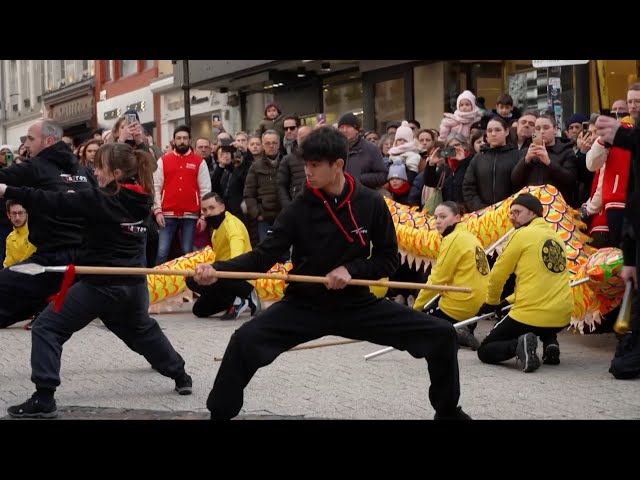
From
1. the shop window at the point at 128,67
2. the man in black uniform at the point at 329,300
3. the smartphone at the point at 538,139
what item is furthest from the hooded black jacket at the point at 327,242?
the shop window at the point at 128,67

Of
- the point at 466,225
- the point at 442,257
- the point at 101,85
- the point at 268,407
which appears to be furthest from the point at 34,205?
the point at 101,85

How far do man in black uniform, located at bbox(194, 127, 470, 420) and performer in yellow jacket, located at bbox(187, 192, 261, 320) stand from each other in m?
5.87

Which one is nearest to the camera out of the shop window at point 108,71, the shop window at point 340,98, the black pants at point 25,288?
the black pants at point 25,288

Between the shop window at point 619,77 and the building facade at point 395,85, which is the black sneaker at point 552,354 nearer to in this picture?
the building facade at point 395,85

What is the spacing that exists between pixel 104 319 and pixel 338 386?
1726 millimetres

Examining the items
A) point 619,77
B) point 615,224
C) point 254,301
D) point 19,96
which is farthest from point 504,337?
point 19,96

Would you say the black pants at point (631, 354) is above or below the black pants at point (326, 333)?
below

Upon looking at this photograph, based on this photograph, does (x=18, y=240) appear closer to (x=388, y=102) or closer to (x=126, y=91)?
(x=388, y=102)

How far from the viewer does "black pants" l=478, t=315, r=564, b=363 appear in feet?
27.2

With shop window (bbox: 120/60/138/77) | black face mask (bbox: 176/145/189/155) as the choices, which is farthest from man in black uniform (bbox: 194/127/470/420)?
shop window (bbox: 120/60/138/77)

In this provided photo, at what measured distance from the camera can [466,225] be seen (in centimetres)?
1030

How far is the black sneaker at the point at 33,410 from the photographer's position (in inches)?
260

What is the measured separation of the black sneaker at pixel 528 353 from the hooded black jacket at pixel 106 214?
2.99 m

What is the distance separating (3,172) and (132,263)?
1741 millimetres
